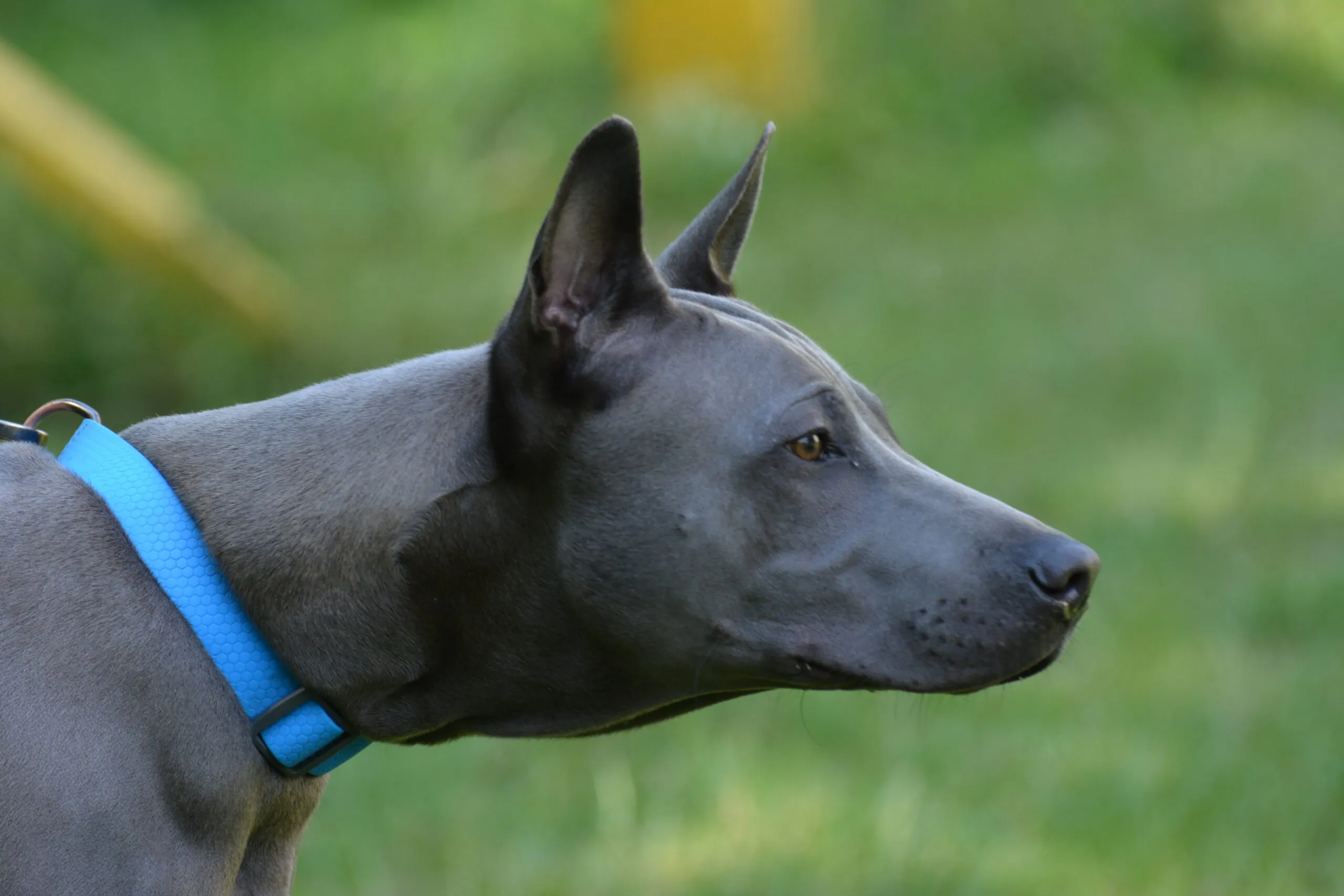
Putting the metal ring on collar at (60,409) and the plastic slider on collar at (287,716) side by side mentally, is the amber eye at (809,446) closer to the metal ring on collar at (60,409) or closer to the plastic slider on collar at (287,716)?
the plastic slider on collar at (287,716)

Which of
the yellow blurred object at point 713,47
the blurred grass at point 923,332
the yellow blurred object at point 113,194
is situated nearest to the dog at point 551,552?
the blurred grass at point 923,332

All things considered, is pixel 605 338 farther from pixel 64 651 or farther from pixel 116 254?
pixel 116 254

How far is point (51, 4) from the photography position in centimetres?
1579

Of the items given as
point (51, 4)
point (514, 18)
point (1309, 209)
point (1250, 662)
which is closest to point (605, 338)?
point (1250, 662)

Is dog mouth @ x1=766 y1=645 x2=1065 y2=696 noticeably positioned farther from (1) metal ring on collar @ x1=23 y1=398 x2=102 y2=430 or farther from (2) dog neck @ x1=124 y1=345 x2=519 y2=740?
(1) metal ring on collar @ x1=23 y1=398 x2=102 y2=430

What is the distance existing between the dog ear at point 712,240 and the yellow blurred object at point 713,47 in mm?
9424

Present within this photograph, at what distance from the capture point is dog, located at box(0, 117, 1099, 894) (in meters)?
2.75

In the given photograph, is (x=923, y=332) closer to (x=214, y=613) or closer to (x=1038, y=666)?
(x=1038, y=666)

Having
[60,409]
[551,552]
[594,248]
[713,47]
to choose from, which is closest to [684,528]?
[551,552]

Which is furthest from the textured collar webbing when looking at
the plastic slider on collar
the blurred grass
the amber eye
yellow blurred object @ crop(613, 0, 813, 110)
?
yellow blurred object @ crop(613, 0, 813, 110)

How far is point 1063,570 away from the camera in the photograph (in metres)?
2.77

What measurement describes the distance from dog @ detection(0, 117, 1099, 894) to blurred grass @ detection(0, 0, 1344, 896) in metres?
1.80

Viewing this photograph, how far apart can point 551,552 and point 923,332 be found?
22.6ft

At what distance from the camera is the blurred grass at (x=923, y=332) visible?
4781 mm
